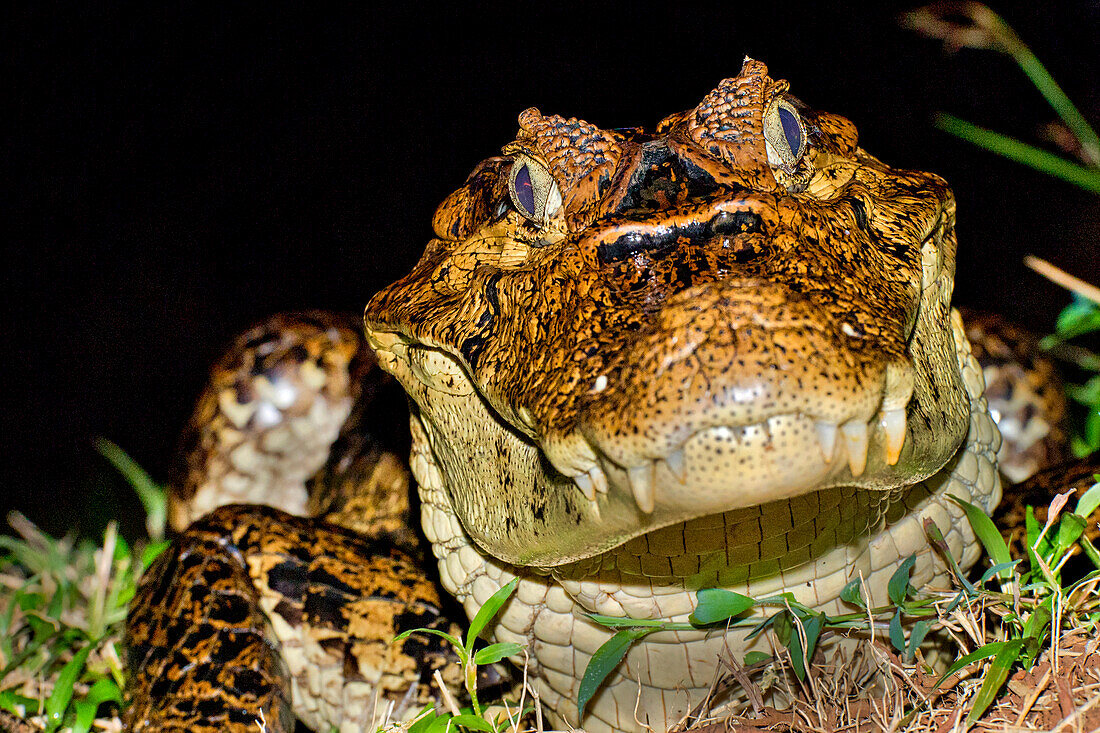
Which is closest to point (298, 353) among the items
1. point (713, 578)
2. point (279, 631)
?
point (279, 631)

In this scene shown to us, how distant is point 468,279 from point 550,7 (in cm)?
275

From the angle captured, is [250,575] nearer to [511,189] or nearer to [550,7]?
[511,189]

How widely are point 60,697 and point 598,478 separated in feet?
6.24

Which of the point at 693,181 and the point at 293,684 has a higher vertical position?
the point at 693,181

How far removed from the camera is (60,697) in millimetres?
2387

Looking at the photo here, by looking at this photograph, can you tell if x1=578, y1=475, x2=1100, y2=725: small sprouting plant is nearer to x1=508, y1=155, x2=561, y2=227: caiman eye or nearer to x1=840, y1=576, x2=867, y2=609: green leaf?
x1=840, y1=576, x2=867, y2=609: green leaf

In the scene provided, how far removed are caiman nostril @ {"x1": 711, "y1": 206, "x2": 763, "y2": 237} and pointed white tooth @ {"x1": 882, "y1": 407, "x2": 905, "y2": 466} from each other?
1.10 feet

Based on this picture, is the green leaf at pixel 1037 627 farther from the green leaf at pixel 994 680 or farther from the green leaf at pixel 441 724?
the green leaf at pixel 441 724

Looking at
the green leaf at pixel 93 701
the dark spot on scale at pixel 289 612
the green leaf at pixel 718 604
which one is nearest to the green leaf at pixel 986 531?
the green leaf at pixel 718 604

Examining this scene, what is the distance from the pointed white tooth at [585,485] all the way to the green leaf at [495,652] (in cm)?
68

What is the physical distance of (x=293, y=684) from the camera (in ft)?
7.67

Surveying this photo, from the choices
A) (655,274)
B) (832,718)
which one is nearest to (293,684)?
(832,718)

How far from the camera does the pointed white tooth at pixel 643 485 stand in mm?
1167

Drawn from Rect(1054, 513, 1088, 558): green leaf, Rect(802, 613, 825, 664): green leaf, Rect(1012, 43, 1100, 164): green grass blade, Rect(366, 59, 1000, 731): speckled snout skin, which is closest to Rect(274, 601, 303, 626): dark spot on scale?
Rect(366, 59, 1000, 731): speckled snout skin
